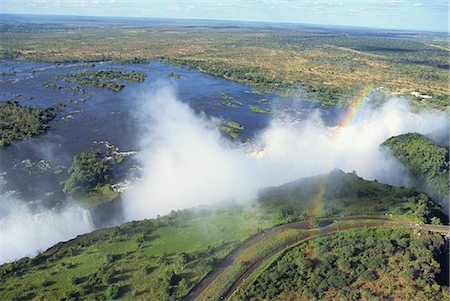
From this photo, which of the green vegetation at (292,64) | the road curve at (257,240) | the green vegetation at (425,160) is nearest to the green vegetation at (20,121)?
the road curve at (257,240)

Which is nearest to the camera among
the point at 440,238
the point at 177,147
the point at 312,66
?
the point at 440,238

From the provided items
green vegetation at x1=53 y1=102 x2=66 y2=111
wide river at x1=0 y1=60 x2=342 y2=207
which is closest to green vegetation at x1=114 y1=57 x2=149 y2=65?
wide river at x1=0 y1=60 x2=342 y2=207

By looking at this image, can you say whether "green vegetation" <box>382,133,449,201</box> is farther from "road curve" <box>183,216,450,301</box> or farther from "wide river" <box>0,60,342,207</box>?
"wide river" <box>0,60,342,207</box>

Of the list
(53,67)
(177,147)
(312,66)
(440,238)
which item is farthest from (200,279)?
(312,66)

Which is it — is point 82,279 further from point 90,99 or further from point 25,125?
point 90,99

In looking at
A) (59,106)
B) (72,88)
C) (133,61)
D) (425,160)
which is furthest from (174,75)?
(425,160)

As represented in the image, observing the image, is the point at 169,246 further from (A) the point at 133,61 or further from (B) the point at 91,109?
(A) the point at 133,61
